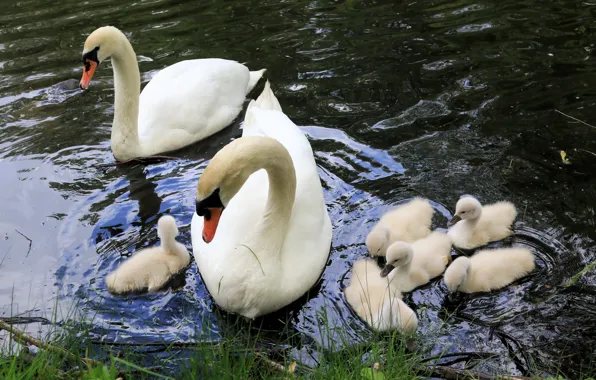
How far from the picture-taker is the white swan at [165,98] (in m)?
6.98

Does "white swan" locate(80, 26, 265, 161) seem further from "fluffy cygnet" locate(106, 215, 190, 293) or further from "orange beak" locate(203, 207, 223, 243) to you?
"orange beak" locate(203, 207, 223, 243)

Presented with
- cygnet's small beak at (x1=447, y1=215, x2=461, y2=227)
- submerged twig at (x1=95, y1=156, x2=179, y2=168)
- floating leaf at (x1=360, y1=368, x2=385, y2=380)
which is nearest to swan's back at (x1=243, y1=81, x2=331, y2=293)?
cygnet's small beak at (x1=447, y1=215, x2=461, y2=227)

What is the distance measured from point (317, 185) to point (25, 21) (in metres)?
7.59

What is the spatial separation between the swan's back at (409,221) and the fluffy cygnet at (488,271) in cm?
58

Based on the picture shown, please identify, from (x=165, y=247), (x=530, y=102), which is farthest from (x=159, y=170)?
(x=530, y=102)

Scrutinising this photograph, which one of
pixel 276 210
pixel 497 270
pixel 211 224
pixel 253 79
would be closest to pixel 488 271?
pixel 497 270

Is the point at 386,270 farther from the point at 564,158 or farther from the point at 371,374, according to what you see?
the point at 564,158

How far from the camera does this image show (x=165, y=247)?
523 centimetres

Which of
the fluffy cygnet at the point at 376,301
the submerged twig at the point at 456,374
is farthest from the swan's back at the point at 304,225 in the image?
the submerged twig at the point at 456,374

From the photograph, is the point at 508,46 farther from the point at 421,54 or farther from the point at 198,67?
the point at 198,67

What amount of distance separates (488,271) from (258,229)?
60.9 inches

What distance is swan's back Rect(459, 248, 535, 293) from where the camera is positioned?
4.89 metres

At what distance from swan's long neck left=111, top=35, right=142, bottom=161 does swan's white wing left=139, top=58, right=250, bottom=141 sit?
25 centimetres

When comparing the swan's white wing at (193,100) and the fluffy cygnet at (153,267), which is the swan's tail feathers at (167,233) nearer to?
the fluffy cygnet at (153,267)
